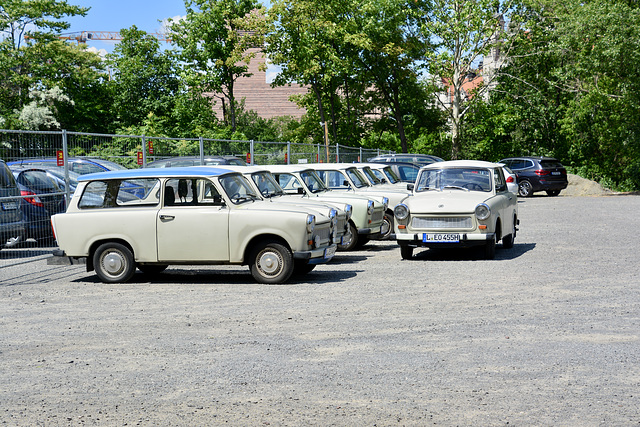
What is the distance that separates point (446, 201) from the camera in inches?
536

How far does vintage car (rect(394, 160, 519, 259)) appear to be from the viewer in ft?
43.3

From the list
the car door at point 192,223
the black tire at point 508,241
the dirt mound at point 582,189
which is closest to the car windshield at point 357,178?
the black tire at point 508,241

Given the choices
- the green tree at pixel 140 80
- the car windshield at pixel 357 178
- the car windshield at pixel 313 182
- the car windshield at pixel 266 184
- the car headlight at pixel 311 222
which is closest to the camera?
the car headlight at pixel 311 222

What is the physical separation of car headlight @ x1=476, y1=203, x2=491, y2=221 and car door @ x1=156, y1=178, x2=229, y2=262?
4544 mm

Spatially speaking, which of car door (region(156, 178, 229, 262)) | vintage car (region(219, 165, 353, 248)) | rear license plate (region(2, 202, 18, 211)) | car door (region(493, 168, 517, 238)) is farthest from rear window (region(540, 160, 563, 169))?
rear license plate (region(2, 202, 18, 211))

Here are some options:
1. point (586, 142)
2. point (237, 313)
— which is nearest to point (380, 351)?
point (237, 313)

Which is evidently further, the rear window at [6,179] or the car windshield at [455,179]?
the car windshield at [455,179]

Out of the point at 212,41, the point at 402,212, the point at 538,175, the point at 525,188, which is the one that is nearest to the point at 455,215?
the point at 402,212

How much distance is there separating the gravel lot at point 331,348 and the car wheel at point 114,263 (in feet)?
1.01

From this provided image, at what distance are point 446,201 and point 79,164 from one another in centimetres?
664

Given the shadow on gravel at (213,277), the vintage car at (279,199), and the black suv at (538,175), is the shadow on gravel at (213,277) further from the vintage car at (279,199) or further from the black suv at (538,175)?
the black suv at (538,175)

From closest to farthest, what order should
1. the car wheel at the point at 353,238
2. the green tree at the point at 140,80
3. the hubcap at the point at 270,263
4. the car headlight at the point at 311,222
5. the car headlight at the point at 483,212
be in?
the car headlight at the point at 311,222, the hubcap at the point at 270,263, the car headlight at the point at 483,212, the car wheel at the point at 353,238, the green tree at the point at 140,80

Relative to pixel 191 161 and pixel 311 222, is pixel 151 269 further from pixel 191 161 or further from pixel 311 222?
pixel 191 161

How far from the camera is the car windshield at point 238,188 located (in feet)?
36.8
